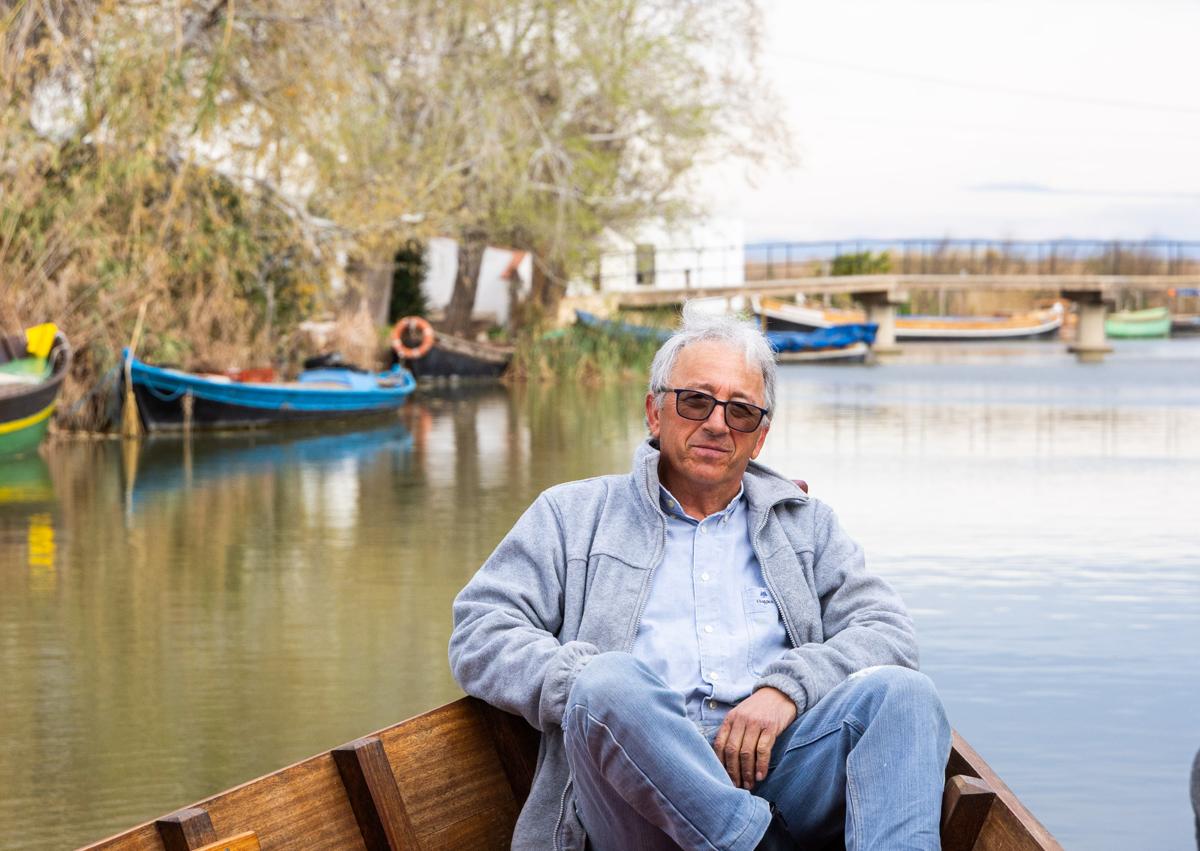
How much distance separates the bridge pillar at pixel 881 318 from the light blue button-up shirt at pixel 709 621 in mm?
45365

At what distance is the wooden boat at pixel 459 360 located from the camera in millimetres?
31031

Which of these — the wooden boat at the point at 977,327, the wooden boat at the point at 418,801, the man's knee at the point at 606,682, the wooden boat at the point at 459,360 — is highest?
the man's knee at the point at 606,682

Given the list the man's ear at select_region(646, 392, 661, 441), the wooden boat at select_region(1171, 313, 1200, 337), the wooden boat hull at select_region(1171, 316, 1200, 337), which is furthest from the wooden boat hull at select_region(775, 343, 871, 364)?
the wooden boat hull at select_region(1171, 316, 1200, 337)

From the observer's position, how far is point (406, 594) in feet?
29.7

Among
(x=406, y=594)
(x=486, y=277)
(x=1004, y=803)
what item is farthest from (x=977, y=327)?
(x=1004, y=803)

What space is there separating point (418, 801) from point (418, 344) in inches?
1081

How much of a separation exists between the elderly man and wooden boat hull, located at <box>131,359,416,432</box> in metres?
14.1

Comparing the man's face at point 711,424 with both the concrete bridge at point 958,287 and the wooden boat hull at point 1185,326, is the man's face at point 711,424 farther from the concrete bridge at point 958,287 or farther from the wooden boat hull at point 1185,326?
the wooden boat hull at point 1185,326

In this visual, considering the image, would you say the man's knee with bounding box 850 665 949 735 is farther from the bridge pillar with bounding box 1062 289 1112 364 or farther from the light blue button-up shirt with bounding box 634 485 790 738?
the bridge pillar with bounding box 1062 289 1112 364

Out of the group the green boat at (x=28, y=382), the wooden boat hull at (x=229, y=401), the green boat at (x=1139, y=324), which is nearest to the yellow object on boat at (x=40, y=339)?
the green boat at (x=28, y=382)

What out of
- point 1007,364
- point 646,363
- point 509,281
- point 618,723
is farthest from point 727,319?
point 1007,364

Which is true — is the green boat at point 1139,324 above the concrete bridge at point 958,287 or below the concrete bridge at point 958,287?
below

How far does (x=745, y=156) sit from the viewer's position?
32188 millimetres

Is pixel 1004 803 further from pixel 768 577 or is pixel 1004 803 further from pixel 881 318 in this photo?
pixel 881 318
